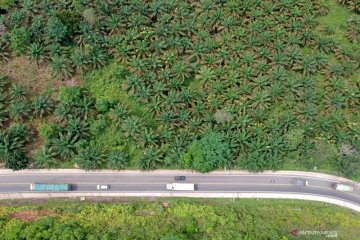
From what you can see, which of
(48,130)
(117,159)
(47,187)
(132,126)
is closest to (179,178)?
(117,159)

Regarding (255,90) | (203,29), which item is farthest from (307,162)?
(203,29)

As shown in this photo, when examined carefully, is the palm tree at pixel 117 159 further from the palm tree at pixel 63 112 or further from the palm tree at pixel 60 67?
the palm tree at pixel 60 67

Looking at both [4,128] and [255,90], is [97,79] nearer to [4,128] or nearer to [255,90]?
[4,128]

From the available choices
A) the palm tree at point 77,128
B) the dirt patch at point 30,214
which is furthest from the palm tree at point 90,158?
the dirt patch at point 30,214

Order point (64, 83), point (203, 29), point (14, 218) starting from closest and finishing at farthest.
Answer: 1. point (14, 218)
2. point (64, 83)
3. point (203, 29)

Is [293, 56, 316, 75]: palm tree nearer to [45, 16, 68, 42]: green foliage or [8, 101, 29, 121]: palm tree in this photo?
[45, 16, 68, 42]: green foliage

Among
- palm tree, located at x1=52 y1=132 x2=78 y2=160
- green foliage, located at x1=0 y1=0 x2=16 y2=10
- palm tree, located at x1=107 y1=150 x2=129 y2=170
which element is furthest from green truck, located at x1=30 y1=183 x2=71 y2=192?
green foliage, located at x1=0 y1=0 x2=16 y2=10
